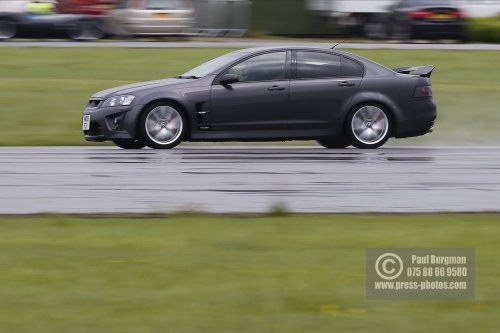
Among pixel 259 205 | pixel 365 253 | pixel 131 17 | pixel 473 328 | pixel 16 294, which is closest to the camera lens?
pixel 473 328

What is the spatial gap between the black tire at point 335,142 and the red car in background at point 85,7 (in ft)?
58.7

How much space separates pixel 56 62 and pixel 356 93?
11.3 metres

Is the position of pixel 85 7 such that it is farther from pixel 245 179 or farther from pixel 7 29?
pixel 245 179

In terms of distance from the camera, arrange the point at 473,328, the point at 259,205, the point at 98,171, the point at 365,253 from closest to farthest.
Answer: the point at 473,328, the point at 365,253, the point at 259,205, the point at 98,171

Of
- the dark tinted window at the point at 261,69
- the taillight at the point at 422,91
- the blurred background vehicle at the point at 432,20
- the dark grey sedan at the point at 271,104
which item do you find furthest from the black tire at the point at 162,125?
the blurred background vehicle at the point at 432,20

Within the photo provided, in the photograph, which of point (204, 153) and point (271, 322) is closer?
point (271, 322)

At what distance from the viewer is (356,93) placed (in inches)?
642

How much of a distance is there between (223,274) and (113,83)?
15183 mm

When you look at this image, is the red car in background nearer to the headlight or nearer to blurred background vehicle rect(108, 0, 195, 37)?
blurred background vehicle rect(108, 0, 195, 37)

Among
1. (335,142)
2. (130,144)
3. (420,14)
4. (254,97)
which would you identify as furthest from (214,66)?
(420,14)

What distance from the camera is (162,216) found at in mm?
9836

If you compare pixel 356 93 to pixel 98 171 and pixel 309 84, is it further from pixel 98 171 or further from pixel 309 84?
pixel 98 171

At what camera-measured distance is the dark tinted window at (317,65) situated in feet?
53.7

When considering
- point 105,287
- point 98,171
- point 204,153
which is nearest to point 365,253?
point 105,287
